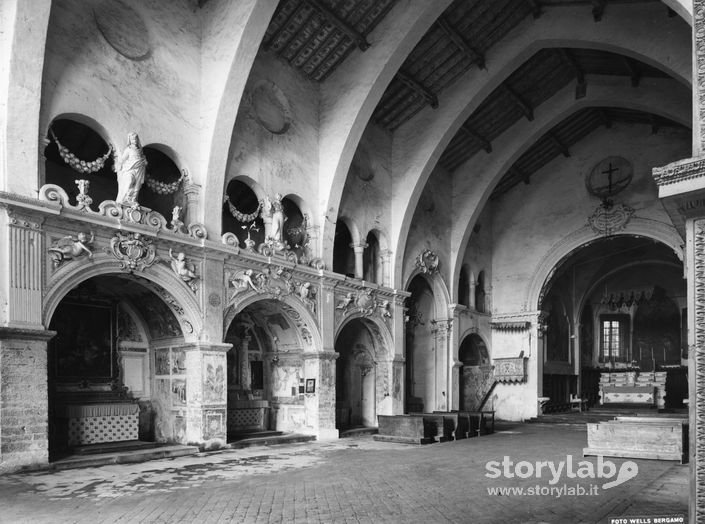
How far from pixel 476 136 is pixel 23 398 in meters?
15.8

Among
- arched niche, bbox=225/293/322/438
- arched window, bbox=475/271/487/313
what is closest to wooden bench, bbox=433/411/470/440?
arched niche, bbox=225/293/322/438

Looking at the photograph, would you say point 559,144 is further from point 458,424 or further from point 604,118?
point 458,424

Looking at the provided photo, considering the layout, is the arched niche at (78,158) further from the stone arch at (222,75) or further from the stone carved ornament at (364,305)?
the stone carved ornament at (364,305)

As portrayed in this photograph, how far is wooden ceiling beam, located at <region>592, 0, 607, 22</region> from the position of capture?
15383mm

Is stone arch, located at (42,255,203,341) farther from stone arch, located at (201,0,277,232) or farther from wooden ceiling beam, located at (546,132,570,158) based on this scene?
wooden ceiling beam, located at (546,132,570,158)

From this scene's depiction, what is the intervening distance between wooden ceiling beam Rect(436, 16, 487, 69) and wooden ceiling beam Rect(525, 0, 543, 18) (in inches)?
66.5

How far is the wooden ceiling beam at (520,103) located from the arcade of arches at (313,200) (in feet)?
0.36

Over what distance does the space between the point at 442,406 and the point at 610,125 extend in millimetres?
11579

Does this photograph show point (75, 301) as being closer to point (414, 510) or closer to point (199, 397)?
point (199, 397)

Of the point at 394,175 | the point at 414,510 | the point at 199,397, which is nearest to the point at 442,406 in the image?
the point at 394,175

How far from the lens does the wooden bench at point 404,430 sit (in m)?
14.4

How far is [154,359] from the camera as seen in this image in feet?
43.8

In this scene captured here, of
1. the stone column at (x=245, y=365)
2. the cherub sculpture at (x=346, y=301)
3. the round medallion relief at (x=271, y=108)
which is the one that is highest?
the round medallion relief at (x=271, y=108)

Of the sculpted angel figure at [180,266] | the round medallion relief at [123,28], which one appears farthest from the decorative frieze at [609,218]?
the round medallion relief at [123,28]
